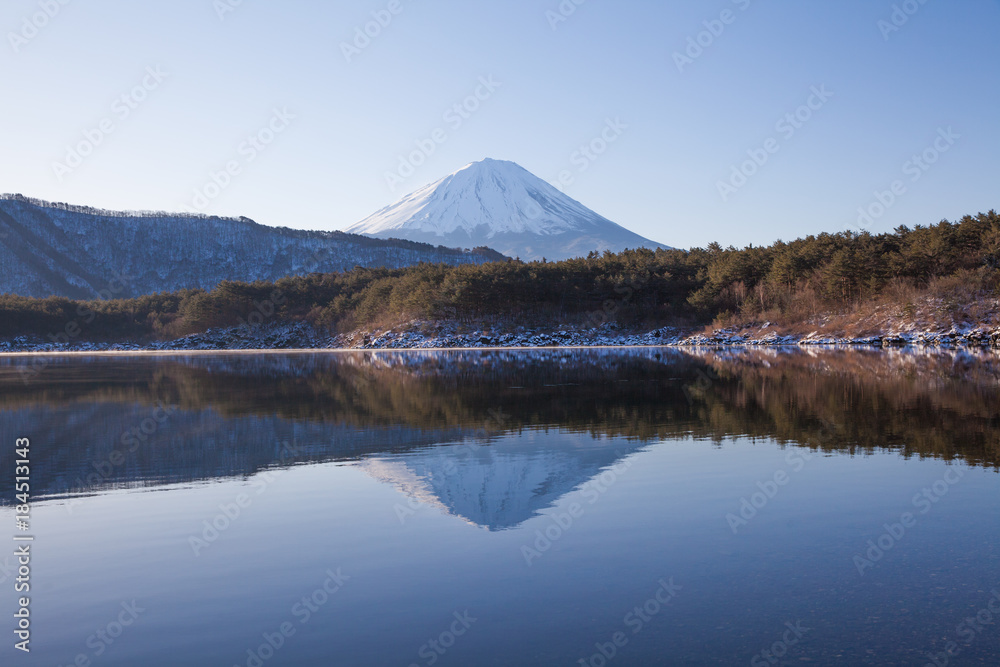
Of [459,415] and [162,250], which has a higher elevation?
[162,250]

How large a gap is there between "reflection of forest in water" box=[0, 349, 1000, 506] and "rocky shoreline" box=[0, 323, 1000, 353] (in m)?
23.5

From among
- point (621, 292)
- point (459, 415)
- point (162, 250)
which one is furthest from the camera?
point (162, 250)

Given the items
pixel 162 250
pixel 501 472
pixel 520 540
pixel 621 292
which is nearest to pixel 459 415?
pixel 501 472

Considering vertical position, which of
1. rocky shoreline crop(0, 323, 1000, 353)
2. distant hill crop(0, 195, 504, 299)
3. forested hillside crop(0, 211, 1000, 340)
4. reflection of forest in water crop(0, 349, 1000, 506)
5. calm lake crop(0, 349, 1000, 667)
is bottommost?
calm lake crop(0, 349, 1000, 667)

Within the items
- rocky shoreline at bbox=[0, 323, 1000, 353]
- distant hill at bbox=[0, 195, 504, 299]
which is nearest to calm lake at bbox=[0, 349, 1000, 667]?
rocky shoreline at bbox=[0, 323, 1000, 353]

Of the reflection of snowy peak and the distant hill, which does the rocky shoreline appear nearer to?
the reflection of snowy peak

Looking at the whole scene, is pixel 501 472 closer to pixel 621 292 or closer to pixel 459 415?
pixel 459 415

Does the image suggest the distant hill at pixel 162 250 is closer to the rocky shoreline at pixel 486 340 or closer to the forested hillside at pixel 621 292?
the forested hillside at pixel 621 292

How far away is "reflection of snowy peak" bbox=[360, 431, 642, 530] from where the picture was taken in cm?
759

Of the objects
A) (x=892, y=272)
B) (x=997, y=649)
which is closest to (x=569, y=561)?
(x=997, y=649)

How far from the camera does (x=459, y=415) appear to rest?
1501 cm

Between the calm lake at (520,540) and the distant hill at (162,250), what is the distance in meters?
138

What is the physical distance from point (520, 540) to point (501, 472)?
2.84 m

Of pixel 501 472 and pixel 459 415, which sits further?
pixel 459 415
